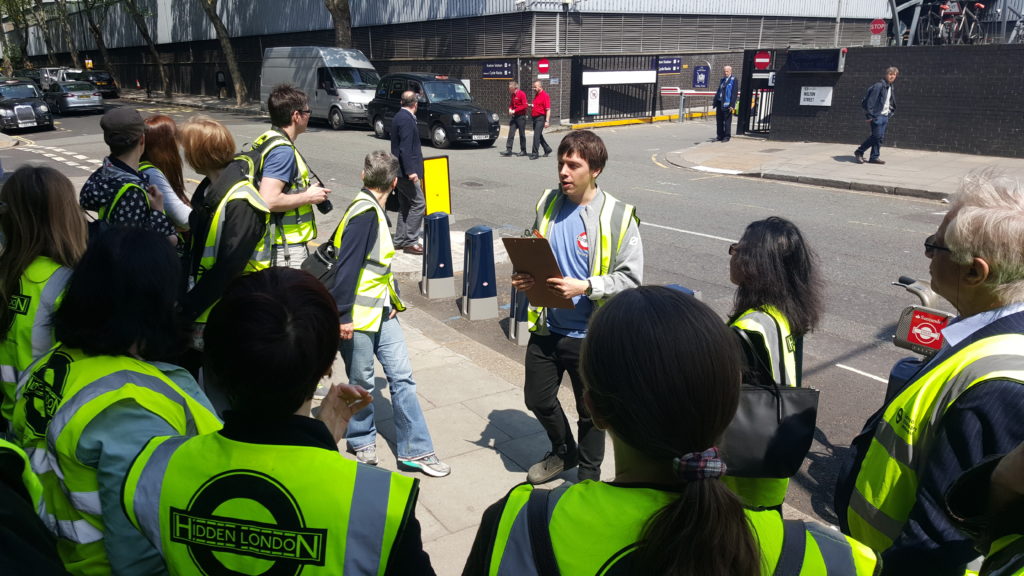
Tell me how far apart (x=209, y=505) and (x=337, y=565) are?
0.31 m

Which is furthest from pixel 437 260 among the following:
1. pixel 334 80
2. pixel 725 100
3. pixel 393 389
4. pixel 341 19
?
pixel 341 19

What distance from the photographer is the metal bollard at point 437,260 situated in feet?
24.7

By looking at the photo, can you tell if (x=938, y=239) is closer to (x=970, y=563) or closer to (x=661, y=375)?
(x=970, y=563)

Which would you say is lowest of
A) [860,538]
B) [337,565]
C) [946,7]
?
[860,538]

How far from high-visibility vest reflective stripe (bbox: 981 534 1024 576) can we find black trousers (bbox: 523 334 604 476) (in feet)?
7.81

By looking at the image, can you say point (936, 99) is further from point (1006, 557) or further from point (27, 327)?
point (27, 327)

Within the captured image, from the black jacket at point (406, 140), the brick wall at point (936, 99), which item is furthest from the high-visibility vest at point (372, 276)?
the brick wall at point (936, 99)

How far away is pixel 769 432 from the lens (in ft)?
7.79

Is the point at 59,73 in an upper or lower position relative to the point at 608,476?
upper

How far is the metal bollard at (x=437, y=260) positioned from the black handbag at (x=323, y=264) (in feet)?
11.9

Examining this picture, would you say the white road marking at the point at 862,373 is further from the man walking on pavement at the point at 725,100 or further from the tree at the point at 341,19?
the tree at the point at 341,19

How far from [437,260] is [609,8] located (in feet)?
72.0

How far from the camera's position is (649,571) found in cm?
125

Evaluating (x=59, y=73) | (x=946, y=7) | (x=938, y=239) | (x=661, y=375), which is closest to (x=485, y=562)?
(x=661, y=375)
